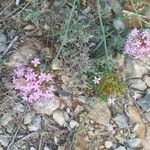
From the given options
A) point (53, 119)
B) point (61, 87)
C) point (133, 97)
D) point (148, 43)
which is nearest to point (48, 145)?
point (53, 119)

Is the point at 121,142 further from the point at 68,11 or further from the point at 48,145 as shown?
the point at 68,11

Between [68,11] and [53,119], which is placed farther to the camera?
[68,11]

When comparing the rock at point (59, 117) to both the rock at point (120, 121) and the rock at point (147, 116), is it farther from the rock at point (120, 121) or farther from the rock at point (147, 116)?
the rock at point (147, 116)

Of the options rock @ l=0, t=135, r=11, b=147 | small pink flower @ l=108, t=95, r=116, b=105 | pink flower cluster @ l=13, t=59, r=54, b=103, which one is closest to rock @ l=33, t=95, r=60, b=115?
pink flower cluster @ l=13, t=59, r=54, b=103

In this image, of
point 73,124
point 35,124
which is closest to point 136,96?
point 73,124

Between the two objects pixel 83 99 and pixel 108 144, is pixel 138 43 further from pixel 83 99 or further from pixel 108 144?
pixel 108 144

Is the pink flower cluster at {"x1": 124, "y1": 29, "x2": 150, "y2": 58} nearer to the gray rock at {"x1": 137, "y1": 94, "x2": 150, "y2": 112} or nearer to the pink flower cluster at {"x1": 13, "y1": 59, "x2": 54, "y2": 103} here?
the gray rock at {"x1": 137, "y1": 94, "x2": 150, "y2": 112}
